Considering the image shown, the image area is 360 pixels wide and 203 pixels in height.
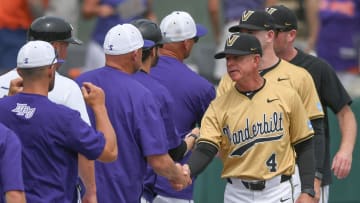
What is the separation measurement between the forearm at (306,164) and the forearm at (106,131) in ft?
4.98

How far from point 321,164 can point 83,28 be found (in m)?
7.75

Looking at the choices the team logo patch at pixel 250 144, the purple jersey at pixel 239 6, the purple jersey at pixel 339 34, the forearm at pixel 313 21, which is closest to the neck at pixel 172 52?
the team logo patch at pixel 250 144

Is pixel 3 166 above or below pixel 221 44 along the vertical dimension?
above

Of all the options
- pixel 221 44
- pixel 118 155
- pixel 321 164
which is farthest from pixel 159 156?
pixel 221 44

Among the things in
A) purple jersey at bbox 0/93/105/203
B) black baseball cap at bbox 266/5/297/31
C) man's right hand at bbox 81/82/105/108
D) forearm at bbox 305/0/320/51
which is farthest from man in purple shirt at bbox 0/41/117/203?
forearm at bbox 305/0/320/51

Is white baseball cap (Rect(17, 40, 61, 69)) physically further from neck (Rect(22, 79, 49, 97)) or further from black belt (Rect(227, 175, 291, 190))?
black belt (Rect(227, 175, 291, 190))

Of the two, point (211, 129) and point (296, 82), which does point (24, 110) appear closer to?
point (211, 129)

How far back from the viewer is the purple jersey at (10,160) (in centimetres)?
747

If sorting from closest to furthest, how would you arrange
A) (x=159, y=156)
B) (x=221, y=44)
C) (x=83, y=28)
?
(x=159, y=156) → (x=221, y=44) → (x=83, y=28)

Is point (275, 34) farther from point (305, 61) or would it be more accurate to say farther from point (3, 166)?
point (3, 166)

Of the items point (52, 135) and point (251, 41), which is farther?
point (251, 41)

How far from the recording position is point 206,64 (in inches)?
604

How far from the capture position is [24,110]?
7.97 metres

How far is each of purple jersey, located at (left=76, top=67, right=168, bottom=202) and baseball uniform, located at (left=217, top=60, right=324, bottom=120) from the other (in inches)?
36.0
